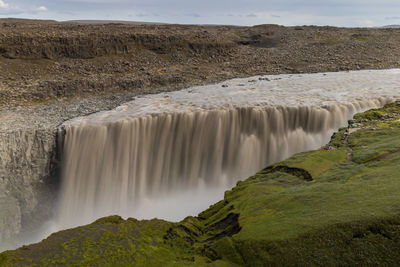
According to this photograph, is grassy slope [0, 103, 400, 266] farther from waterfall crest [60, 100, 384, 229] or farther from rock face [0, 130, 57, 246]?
rock face [0, 130, 57, 246]

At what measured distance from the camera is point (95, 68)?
37906 millimetres

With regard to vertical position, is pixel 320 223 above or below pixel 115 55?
below

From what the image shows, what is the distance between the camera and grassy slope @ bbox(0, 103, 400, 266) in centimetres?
666

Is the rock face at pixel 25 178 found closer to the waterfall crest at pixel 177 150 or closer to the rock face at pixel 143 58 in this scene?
the waterfall crest at pixel 177 150

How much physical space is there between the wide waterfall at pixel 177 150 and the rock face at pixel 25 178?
1147mm

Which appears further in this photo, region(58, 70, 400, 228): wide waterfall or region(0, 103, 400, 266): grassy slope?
region(58, 70, 400, 228): wide waterfall

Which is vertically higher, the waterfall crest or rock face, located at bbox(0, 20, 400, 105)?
rock face, located at bbox(0, 20, 400, 105)

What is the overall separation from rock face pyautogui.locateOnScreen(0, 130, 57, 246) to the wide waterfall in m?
1.15

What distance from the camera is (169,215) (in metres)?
19.0

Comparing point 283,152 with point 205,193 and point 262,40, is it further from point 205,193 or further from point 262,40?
point 262,40

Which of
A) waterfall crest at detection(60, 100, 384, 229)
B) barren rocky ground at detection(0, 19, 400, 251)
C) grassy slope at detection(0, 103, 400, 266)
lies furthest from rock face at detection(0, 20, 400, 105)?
grassy slope at detection(0, 103, 400, 266)

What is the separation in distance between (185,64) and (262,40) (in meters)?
23.3

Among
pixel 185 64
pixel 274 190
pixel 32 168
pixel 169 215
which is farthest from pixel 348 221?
pixel 185 64

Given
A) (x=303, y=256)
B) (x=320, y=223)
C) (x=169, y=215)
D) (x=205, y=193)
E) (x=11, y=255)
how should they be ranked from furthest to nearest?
1. (x=205, y=193)
2. (x=169, y=215)
3. (x=11, y=255)
4. (x=320, y=223)
5. (x=303, y=256)
